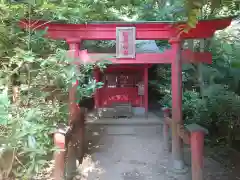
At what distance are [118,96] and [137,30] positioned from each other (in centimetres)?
495

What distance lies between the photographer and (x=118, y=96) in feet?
31.1

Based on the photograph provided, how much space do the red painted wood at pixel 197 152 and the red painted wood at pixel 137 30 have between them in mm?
1871

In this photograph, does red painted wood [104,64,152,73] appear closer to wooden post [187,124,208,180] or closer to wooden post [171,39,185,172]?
wooden post [171,39,185,172]

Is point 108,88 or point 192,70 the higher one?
point 192,70

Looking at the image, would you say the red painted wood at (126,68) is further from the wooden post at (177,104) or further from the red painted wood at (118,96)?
the wooden post at (177,104)

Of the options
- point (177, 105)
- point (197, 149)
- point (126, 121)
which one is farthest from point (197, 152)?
point (126, 121)

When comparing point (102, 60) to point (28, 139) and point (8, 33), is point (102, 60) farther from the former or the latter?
point (28, 139)

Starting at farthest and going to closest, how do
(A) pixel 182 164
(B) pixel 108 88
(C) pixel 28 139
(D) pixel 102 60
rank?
1. (B) pixel 108 88
2. (A) pixel 182 164
3. (D) pixel 102 60
4. (C) pixel 28 139

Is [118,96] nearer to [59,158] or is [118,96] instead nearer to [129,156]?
[129,156]

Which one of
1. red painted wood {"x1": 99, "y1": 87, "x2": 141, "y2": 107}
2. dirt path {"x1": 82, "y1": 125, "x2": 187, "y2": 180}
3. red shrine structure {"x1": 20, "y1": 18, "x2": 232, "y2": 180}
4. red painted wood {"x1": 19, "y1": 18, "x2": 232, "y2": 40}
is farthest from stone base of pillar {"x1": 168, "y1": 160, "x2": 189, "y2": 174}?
red painted wood {"x1": 99, "y1": 87, "x2": 141, "y2": 107}

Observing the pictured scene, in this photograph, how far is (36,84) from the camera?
120 inches

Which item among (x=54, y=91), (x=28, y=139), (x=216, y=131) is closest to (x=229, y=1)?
(x=28, y=139)

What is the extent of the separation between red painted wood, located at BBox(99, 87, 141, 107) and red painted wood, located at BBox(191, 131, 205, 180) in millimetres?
5776

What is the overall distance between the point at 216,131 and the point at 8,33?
17.6 ft
